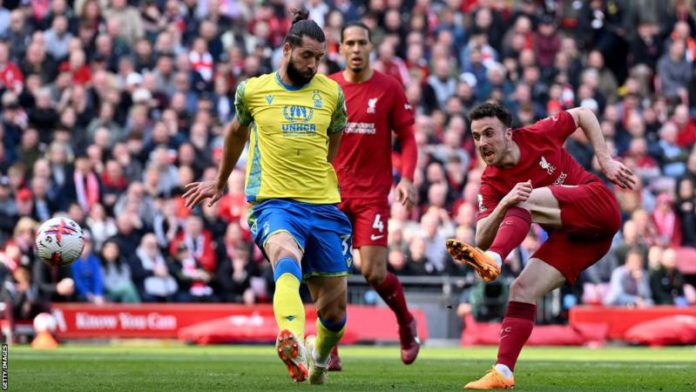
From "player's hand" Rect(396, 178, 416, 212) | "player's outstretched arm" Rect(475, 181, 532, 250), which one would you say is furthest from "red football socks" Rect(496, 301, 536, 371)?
Result: "player's hand" Rect(396, 178, 416, 212)

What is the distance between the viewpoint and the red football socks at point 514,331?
439 inches

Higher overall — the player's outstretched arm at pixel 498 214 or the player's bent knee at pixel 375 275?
the player's outstretched arm at pixel 498 214

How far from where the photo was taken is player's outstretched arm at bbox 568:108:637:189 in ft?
36.6

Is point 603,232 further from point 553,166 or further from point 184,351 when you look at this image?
point 184,351

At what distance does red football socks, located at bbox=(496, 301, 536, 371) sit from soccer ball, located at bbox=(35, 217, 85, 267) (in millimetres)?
3188

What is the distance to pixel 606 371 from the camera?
14297 millimetres

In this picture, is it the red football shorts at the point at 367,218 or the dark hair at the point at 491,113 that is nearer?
the dark hair at the point at 491,113

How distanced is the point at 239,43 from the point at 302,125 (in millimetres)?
16660

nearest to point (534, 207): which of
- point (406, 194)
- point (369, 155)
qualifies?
point (406, 194)

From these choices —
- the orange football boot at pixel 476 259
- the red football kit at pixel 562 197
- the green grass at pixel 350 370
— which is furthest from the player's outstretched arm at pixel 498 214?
the green grass at pixel 350 370

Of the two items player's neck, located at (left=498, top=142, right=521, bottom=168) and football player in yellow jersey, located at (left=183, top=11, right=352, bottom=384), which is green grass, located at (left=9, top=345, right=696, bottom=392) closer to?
football player in yellow jersey, located at (left=183, top=11, right=352, bottom=384)

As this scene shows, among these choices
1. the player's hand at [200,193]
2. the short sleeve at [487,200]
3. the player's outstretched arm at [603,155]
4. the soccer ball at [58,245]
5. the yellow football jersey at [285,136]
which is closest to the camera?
the player's outstretched arm at [603,155]

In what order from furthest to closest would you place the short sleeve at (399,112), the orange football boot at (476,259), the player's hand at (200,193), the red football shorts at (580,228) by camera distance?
the short sleeve at (399,112), the player's hand at (200,193), the red football shorts at (580,228), the orange football boot at (476,259)

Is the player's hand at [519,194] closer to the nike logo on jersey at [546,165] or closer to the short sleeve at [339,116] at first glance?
the nike logo on jersey at [546,165]
